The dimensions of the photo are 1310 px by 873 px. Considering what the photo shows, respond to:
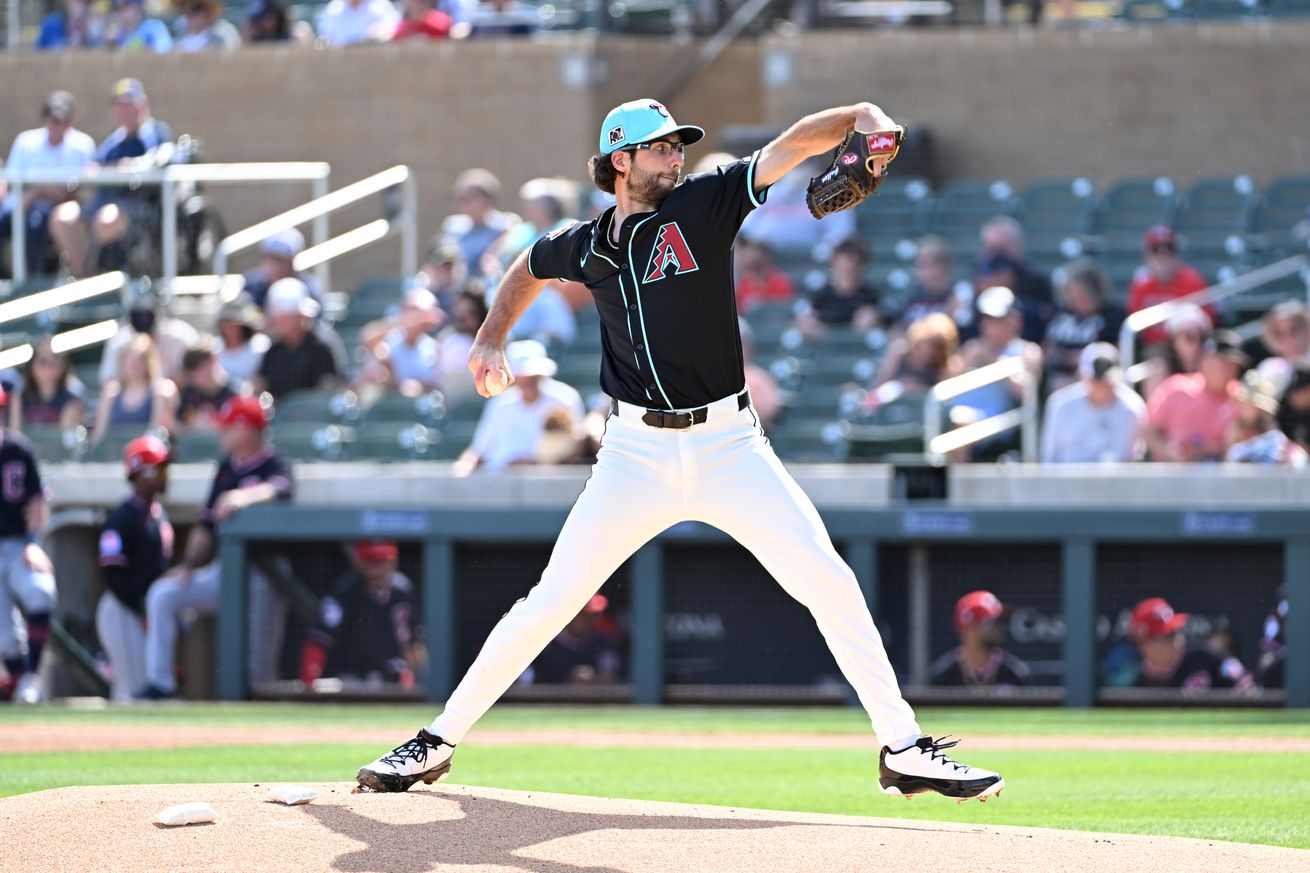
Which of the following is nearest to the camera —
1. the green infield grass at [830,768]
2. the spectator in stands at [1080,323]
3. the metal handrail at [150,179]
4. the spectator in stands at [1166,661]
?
the green infield grass at [830,768]

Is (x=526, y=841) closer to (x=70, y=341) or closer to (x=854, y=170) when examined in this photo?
(x=854, y=170)

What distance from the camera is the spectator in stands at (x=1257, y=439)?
10.9m

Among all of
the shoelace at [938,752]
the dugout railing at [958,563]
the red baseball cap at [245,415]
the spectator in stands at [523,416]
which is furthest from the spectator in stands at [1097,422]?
the shoelace at [938,752]

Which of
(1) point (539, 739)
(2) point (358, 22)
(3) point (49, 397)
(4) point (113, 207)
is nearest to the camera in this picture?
(1) point (539, 739)

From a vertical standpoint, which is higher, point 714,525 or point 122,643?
point 714,525

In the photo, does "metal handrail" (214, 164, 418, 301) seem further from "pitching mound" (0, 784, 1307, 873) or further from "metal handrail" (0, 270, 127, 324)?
"pitching mound" (0, 784, 1307, 873)

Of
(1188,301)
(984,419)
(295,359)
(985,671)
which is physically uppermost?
(1188,301)

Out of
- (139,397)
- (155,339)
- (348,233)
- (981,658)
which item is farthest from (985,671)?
(348,233)

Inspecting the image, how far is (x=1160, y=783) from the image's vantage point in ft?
24.1

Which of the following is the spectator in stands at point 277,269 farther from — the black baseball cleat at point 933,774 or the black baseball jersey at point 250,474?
the black baseball cleat at point 933,774

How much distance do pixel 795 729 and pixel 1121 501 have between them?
2291 millimetres

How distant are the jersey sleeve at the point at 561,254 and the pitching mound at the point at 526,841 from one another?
144cm

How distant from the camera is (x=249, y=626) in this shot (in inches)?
461

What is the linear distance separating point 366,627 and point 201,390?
2749 millimetres
